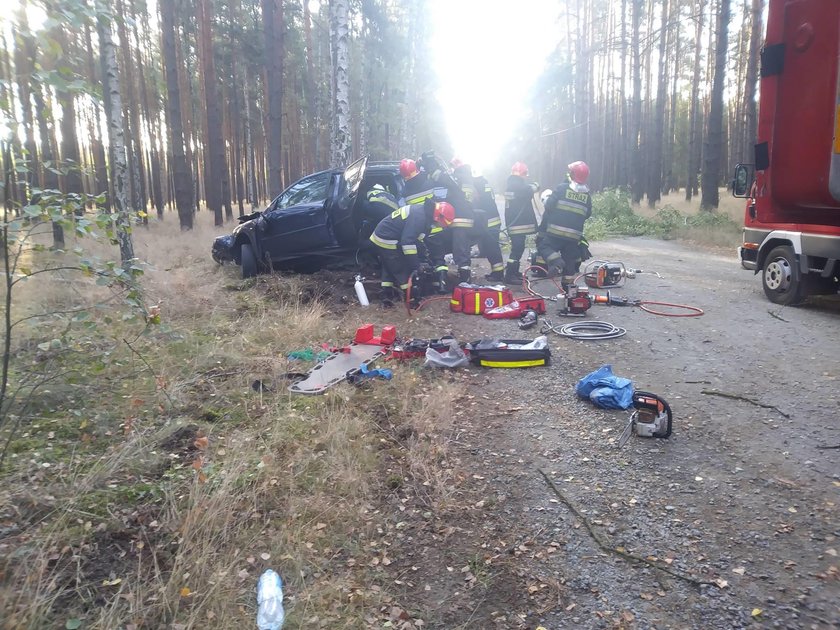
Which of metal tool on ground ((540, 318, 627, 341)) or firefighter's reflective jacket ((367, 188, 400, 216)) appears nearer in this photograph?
metal tool on ground ((540, 318, 627, 341))

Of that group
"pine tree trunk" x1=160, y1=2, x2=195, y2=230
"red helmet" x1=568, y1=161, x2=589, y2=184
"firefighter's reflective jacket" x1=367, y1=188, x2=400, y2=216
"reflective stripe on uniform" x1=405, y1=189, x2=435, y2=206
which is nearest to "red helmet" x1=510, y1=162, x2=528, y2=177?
"red helmet" x1=568, y1=161, x2=589, y2=184

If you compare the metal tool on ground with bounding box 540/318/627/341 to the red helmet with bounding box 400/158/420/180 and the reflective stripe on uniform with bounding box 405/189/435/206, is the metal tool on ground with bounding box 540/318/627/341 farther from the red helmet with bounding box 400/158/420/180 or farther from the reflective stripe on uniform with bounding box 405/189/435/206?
the red helmet with bounding box 400/158/420/180

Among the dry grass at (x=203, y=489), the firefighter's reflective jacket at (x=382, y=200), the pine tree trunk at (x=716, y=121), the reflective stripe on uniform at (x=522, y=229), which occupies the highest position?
the pine tree trunk at (x=716, y=121)

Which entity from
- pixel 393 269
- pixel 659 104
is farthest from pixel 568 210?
pixel 659 104

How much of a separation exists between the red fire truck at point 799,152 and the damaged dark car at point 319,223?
522 centimetres

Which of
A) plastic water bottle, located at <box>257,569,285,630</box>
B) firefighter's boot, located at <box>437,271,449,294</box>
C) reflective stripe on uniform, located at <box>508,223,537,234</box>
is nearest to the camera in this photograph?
plastic water bottle, located at <box>257,569,285,630</box>

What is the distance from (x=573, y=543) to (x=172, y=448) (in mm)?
2620

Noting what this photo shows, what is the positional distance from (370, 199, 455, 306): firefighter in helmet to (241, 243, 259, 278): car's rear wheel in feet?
10.3

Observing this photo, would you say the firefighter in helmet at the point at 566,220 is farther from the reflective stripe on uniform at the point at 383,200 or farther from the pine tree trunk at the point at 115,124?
the pine tree trunk at the point at 115,124

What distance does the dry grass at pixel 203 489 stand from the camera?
253 centimetres

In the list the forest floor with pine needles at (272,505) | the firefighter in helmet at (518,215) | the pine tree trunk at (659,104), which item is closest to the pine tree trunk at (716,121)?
the pine tree trunk at (659,104)

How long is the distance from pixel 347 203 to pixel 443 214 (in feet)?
5.25

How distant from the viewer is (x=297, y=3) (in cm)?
2720

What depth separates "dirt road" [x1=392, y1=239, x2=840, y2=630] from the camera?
2.53 metres
